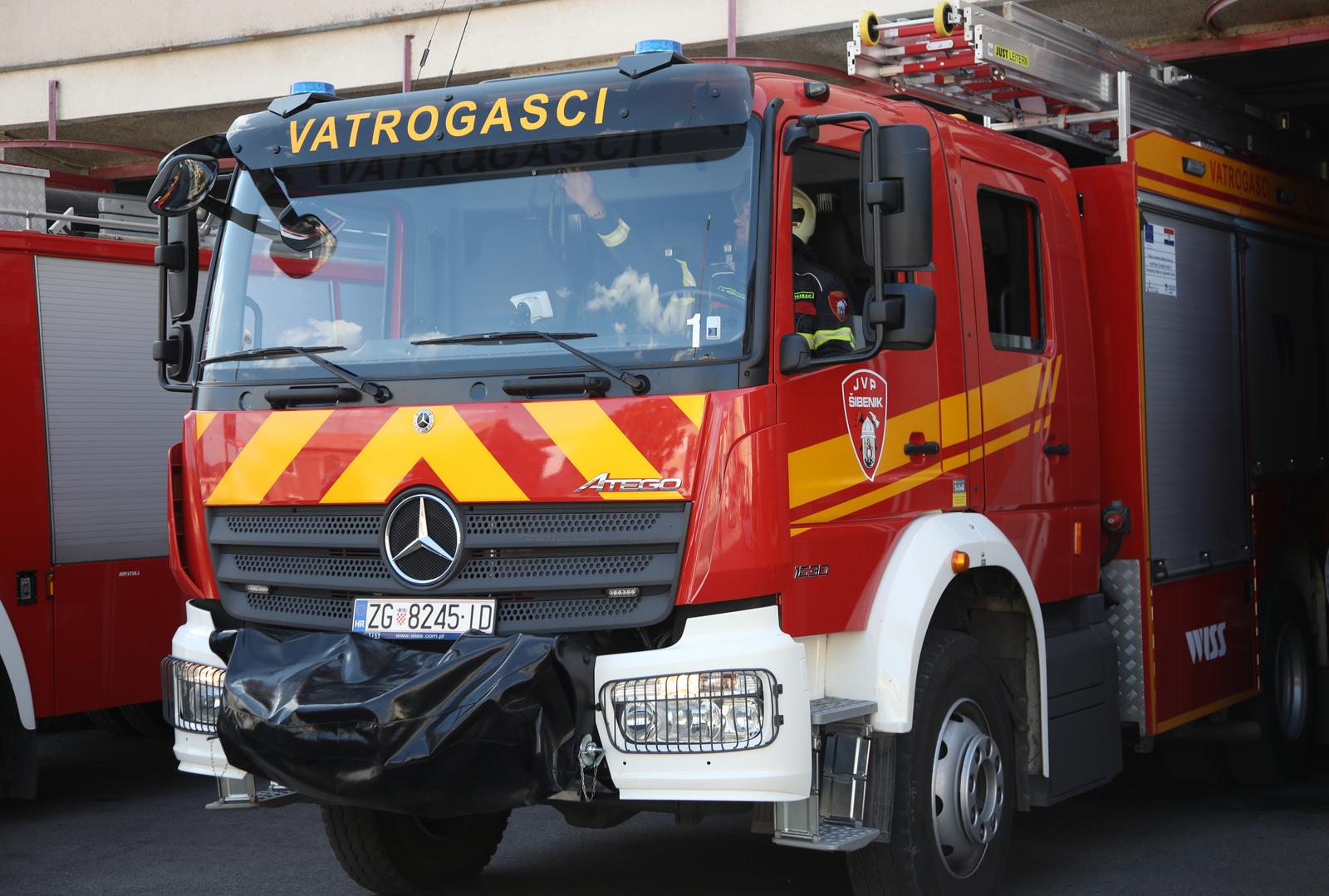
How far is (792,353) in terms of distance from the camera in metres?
4.85

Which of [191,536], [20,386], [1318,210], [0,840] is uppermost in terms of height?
[1318,210]

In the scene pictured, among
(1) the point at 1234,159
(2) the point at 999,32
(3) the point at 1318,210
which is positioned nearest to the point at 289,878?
(2) the point at 999,32

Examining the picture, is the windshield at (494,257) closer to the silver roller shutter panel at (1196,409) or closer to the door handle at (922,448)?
the door handle at (922,448)

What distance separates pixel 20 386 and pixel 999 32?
15.9 feet

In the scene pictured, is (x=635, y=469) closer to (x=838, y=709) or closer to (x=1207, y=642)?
(x=838, y=709)

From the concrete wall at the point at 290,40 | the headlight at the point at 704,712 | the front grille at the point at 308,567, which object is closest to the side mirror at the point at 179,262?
the front grille at the point at 308,567

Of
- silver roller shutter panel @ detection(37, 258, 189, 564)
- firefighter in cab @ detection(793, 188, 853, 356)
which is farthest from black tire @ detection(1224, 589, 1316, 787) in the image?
silver roller shutter panel @ detection(37, 258, 189, 564)

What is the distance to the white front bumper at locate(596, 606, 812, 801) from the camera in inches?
182

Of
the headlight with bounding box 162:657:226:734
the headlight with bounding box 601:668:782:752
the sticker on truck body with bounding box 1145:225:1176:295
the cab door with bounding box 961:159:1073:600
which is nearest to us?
the headlight with bounding box 601:668:782:752

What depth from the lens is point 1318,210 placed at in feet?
29.3

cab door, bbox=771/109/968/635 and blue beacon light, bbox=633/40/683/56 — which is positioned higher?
blue beacon light, bbox=633/40/683/56

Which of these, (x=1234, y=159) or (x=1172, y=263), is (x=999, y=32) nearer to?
(x=1172, y=263)

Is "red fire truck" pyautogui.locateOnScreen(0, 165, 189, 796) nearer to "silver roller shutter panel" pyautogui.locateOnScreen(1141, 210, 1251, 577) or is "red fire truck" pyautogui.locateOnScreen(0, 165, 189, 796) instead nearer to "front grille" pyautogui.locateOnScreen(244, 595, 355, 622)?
"front grille" pyautogui.locateOnScreen(244, 595, 355, 622)

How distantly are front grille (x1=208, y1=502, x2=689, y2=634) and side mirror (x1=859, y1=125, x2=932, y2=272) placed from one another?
977mm
